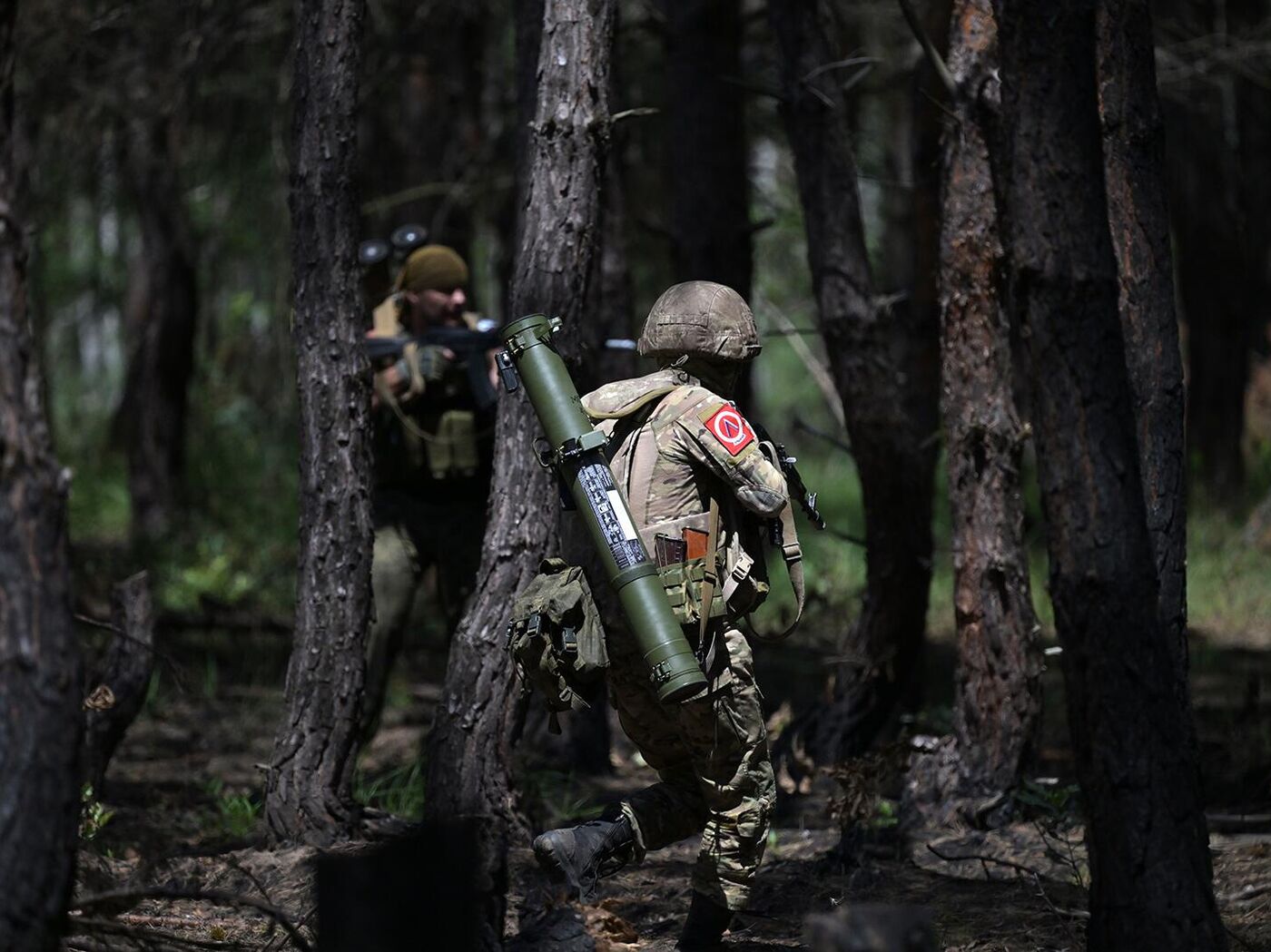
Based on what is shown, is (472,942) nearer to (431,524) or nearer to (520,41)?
(431,524)

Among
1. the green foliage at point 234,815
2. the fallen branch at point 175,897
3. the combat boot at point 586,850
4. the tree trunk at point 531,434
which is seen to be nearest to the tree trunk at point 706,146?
the tree trunk at point 531,434

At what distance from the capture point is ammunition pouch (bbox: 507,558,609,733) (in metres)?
4.25

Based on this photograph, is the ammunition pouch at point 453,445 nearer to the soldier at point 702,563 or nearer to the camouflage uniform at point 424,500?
the camouflage uniform at point 424,500

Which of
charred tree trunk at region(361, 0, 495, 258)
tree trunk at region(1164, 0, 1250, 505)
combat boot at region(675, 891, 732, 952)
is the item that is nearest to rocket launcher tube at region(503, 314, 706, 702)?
combat boot at region(675, 891, 732, 952)

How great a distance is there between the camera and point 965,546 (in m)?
6.13

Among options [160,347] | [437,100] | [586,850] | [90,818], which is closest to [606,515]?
[586,850]

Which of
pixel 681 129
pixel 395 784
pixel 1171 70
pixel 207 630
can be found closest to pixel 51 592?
pixel 395 784

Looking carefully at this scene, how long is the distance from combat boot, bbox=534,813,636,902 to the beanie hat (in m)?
3.18

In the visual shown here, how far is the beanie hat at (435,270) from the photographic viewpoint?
272 inches

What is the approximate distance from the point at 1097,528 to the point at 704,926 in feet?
5.80

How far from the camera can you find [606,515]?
4180 millimetres

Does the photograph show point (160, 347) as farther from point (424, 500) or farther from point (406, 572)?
point (406, 572)

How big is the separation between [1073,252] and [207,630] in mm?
7064

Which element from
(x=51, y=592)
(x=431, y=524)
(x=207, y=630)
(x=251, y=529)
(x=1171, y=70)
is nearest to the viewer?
(x=51, y=592)
